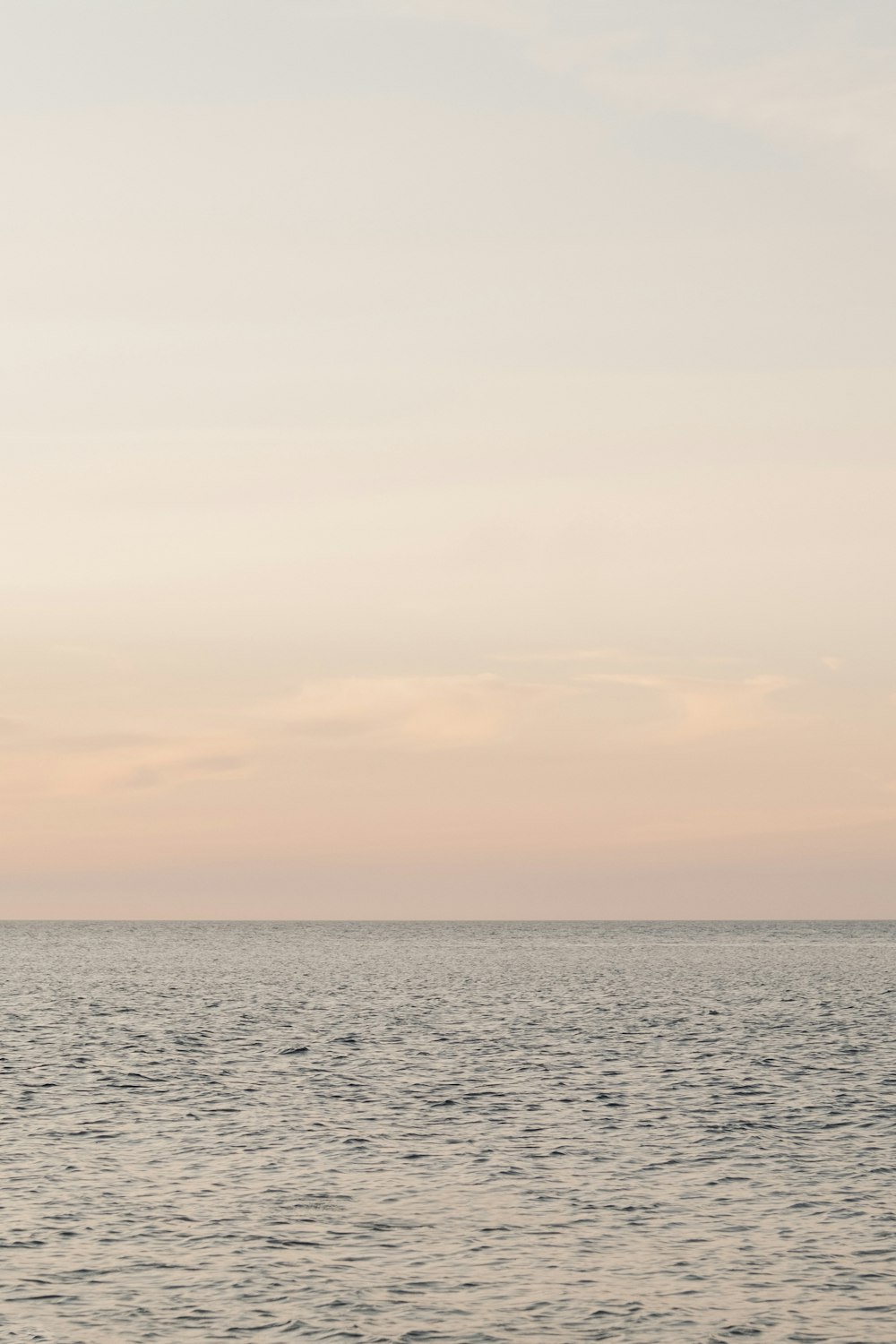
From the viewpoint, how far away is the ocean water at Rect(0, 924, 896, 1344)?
93.0 ft

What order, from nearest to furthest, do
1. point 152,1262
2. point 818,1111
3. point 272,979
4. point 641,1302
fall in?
point 641,1302
point 152,1262
point 818,1111
point 272,979

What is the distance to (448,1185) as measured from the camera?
1550 inches

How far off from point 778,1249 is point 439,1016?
64.6 meters

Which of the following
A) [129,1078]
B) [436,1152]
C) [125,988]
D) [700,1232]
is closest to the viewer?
[700,1232]

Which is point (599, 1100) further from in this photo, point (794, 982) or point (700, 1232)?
point (794, 982)

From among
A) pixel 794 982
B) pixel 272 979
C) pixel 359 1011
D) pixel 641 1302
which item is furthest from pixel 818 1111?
pixel 272 979

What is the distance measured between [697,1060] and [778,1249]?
120 ft

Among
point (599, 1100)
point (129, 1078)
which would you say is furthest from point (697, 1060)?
point (129, 1078)

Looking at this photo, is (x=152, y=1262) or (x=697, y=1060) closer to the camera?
(x=152, y=1262)

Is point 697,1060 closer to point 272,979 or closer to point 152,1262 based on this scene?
point 152,1262

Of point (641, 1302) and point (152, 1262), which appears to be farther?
point (152, 1262)

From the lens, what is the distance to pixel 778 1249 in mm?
33000

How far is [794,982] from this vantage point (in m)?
143

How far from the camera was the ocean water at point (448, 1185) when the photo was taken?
28.3m
